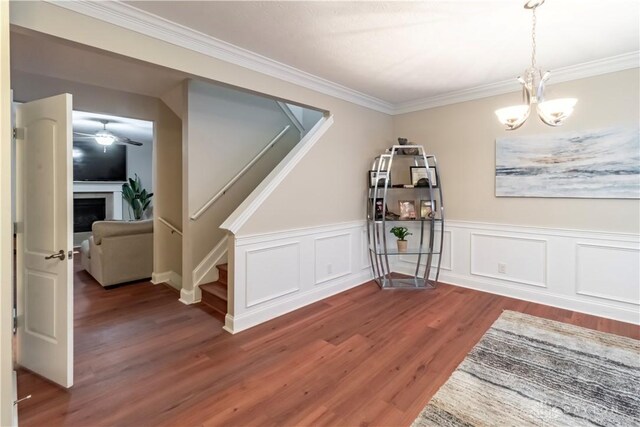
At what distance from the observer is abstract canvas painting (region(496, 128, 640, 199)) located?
2928mm

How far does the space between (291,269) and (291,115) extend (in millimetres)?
2502

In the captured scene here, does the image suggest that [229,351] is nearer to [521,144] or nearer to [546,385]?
[546,385]

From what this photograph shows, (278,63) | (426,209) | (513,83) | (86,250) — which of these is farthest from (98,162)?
(513,83)

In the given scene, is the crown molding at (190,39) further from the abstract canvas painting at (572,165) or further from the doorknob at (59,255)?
the abstract canvas painting at (572,165)

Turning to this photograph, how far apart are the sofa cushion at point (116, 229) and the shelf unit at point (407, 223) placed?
3142 mm

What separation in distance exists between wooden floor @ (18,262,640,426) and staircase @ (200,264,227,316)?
0.40ft

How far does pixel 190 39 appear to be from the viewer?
93.6 inches

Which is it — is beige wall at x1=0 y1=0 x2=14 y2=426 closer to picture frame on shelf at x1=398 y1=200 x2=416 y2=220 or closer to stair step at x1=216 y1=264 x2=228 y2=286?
stair step at x1=216 y1=264 x2=228 y2=286

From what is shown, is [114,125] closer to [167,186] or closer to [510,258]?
[167,186]

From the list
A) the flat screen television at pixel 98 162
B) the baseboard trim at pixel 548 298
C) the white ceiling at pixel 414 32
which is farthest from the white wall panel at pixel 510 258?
the flat screen television at pixel 98 162

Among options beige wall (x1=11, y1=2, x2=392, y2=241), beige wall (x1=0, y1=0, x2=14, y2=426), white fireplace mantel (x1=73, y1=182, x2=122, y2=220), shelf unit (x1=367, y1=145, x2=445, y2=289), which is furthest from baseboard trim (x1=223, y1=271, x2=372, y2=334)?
white fireplace mantel (x1=73, y1=182, x2=122, y2=220)

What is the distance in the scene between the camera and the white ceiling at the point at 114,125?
5184 mm

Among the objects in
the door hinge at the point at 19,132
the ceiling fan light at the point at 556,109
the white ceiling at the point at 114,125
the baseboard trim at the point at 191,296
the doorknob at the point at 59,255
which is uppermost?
the white ceiling at the point at 114,125

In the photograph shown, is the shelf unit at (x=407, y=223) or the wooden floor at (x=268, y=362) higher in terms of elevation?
the shelf unit at (x=407, y=223)
